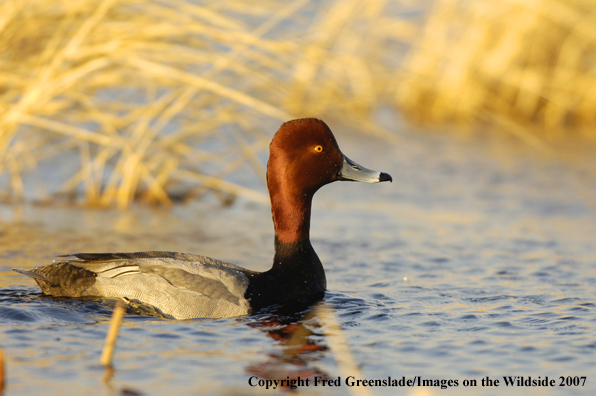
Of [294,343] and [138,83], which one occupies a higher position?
[138,83]

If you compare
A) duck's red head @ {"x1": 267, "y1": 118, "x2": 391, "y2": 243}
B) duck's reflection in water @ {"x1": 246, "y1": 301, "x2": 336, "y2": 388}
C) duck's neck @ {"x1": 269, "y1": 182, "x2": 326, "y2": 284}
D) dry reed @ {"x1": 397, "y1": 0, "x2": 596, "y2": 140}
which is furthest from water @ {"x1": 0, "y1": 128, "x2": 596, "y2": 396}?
dry reed @ {"x1": 397, "y1": 0, "x2": 596, "y2": 140}

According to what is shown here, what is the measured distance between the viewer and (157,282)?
545 cm

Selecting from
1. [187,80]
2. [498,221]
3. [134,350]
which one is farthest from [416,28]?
[134,350]

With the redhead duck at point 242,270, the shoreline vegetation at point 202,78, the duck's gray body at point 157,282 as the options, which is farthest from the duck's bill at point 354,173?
the duck's gray body at point 157,282

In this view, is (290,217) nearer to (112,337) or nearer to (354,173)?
(354,173)

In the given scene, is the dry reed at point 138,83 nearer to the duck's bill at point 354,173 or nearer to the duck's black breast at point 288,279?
the duck's bill at point 354,173

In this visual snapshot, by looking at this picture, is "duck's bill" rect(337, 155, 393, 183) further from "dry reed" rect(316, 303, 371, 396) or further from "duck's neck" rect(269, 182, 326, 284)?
"dry reed" rect(316, 303, 371, 396)

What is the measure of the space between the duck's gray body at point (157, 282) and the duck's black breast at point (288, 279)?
10 centimetres

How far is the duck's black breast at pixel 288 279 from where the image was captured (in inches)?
223

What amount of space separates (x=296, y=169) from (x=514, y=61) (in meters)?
8.28

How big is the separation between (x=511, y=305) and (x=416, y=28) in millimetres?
8175

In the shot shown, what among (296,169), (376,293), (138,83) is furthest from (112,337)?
(138,83)

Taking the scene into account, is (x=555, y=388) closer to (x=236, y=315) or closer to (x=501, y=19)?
(x=236, y=315)

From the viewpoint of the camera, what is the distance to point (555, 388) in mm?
4305
